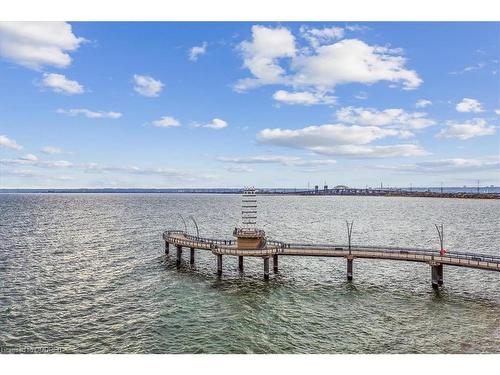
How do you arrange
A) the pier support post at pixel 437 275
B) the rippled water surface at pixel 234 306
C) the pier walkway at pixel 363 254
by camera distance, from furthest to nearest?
1. the pier support post at pixel 437 275
2. the pier walkway at pixel 363 254
3. the rippled water surface at pixel 234 306

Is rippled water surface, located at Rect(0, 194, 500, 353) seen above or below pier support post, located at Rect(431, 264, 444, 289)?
below

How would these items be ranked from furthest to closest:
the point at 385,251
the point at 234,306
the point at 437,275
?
the point at 385,251, the point at 437,275, the point at 234,306

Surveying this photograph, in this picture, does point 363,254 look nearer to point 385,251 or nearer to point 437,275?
point 385,251

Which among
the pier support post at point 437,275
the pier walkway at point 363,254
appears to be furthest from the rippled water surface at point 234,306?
the pier walkway at point 363,254

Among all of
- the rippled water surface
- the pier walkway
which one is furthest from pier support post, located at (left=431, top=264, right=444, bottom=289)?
the rippled water surface

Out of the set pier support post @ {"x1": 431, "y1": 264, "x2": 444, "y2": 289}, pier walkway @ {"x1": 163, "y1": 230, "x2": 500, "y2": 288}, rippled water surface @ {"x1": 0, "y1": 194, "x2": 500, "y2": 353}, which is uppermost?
pier walkway @ {"x1": 163, "y1": 230, "x2": 500, "y2": 288}

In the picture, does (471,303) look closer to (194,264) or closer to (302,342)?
(302,342)

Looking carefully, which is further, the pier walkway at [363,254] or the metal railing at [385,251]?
the pier walkway at [363,254]

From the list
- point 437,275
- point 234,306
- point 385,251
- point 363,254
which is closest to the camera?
point 234,306

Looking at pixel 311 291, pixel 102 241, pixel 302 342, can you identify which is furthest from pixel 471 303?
pixel 102 241

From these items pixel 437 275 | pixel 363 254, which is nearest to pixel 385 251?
pixel 363 254

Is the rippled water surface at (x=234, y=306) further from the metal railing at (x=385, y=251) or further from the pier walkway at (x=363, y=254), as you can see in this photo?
the metal railing at (x=385, y=251)

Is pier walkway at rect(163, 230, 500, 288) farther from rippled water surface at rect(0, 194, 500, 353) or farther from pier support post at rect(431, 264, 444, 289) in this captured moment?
rippled water surface at rect(0, 194, 500, 353)
